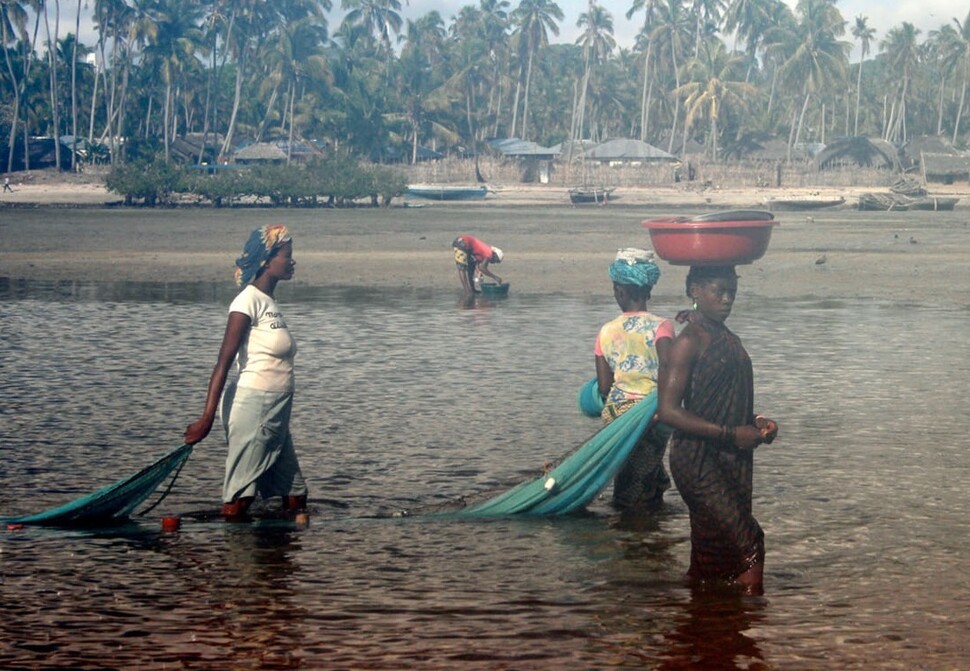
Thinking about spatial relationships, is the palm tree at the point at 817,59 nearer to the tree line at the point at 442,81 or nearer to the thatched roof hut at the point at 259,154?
the tree line at the point at 442,81

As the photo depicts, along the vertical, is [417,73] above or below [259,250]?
above

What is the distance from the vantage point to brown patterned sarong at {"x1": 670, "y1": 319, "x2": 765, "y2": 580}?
16.0 ft

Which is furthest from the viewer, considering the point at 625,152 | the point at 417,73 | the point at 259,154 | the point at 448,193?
the point at 417,73

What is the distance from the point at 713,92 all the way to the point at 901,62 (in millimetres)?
24692

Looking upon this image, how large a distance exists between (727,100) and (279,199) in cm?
3330

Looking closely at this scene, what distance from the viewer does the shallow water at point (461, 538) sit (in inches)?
190

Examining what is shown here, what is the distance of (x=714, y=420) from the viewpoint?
490cm

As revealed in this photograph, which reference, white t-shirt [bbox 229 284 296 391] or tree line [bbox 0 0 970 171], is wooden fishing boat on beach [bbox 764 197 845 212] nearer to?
tree line [bbox 0 0 970 171]

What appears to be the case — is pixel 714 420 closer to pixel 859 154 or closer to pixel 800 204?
pixel 800 204

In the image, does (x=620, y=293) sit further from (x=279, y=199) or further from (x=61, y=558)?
(x=279, y=199)

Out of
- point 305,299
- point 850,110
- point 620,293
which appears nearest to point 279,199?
point 305,299

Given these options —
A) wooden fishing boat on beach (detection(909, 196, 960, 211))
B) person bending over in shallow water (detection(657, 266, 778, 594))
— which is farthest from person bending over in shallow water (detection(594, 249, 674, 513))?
wooden fishing boat on beach (detection(909, 196, 960, 211))

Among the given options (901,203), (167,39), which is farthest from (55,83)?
(901,203)

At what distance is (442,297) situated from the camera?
707 inches
